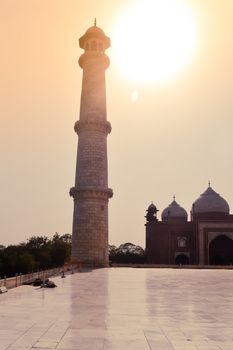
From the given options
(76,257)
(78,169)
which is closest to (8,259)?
(76,257)

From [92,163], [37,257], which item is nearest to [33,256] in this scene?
[37,257]

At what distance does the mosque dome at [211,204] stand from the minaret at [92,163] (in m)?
23.7

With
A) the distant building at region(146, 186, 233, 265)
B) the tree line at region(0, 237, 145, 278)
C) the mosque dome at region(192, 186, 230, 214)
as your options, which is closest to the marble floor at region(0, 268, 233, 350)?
the tree line at region(0, 237, 145, 278)

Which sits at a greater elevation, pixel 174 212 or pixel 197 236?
pixel 174 212

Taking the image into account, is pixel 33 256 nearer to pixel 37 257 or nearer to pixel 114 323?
pixel 37 257

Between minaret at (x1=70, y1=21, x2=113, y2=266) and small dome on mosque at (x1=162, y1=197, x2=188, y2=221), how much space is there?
27.3m

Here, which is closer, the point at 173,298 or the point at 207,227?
the point at 173,298

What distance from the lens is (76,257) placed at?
3984 cm

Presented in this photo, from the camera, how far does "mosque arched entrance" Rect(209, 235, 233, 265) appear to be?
57.4 m

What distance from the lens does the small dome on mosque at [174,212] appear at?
66.9 m

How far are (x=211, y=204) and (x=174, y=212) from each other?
26.5ft

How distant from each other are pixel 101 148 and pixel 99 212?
21.8 feet

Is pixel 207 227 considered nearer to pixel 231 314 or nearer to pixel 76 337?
pixel 231 314

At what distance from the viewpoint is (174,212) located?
220ft
